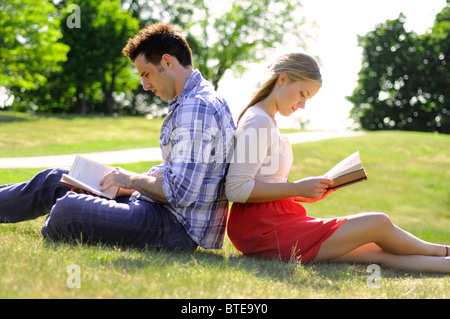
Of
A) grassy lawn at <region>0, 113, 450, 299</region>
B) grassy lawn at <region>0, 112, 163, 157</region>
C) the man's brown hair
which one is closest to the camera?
grassy lawn at <region>0, 113, 450, 299</region>

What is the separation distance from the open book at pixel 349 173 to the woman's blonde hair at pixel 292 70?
60 cm

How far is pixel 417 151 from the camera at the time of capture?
57.0 ft

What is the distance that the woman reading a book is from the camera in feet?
11.2

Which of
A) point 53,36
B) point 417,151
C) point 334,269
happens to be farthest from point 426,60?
point 334,269

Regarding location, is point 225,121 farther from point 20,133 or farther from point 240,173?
point 20,133

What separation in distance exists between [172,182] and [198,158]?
23 cm

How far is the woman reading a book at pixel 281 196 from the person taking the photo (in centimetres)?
342

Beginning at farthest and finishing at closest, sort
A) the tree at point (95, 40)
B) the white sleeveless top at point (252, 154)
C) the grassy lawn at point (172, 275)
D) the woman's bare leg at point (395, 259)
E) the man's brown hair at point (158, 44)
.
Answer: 1. the tree at point (95, 40)
2. the woman's bare leg at point (395, 259)
3. the man's brown hair at point (158, 44)
4. the white sleeveless top at point (252, 154)
5. the grassy lawn at point (172, 275)

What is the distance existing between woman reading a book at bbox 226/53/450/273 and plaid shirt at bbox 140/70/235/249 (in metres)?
0.12

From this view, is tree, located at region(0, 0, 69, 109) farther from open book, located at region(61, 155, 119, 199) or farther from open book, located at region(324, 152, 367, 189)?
open book, located at region(324, 152, 367, 189)

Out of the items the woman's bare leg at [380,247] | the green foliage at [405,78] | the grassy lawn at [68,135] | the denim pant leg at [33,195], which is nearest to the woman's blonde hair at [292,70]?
the woman's bare leg at [380,247]

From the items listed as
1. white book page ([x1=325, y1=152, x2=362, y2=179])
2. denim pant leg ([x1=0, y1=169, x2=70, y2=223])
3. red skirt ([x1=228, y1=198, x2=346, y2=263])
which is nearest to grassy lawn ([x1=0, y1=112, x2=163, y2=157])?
denim pant leg ([x1=0, y1=169, x2=70, y2=223])

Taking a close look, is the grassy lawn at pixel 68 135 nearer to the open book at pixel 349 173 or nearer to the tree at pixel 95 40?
the tree at pixel 95 40

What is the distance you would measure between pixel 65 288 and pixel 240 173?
56.1 inches
